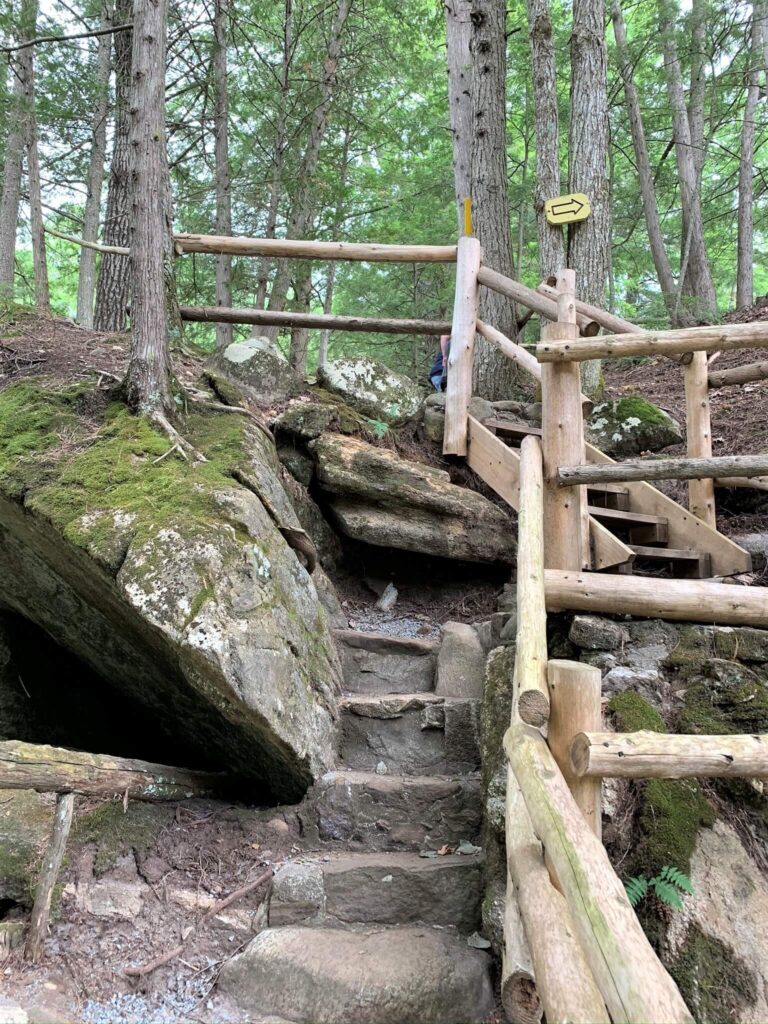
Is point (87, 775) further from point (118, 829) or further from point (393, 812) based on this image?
point (393, 812)

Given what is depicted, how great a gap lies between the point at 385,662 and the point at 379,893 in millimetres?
1756

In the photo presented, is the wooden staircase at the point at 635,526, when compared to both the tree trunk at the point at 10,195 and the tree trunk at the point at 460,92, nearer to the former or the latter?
the tree trunk at the point at 460,92

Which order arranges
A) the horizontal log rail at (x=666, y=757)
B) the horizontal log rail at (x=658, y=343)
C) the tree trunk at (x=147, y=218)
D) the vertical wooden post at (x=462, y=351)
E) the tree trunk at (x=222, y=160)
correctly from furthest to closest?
the tree trunk at (x=222, y=160) < the vertical wooden post at (x=462, y=351) < the tree trunk at (x=147, y=218) < the horizontal log rail at (x=658, y=343) < the horizontal log rail at (x=666, y=757)

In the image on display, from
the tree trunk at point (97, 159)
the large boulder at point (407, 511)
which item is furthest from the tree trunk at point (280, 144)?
the large boulder at point (407, 511)

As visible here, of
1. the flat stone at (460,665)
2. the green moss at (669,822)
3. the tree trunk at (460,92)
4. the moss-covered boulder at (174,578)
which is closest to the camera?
the green moss at (669,822)

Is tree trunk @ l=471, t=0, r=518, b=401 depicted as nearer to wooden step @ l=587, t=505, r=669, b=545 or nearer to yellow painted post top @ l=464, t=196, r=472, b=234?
yellow painted post top @ l=464, t=196, r=472, b=234

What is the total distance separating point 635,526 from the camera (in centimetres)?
480

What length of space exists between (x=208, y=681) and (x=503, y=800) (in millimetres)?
1502

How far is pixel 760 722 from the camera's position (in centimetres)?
289

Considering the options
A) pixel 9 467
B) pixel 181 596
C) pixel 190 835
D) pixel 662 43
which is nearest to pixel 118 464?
pixel 9 467

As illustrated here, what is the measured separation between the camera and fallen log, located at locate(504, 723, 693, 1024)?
114cm

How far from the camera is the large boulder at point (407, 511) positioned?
5.48 m

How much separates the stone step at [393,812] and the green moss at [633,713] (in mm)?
992

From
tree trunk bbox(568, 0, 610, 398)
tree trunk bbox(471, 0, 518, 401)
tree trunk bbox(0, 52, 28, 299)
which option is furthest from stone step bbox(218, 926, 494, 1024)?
tree trunk bbox(0, 52, 28, 299)
